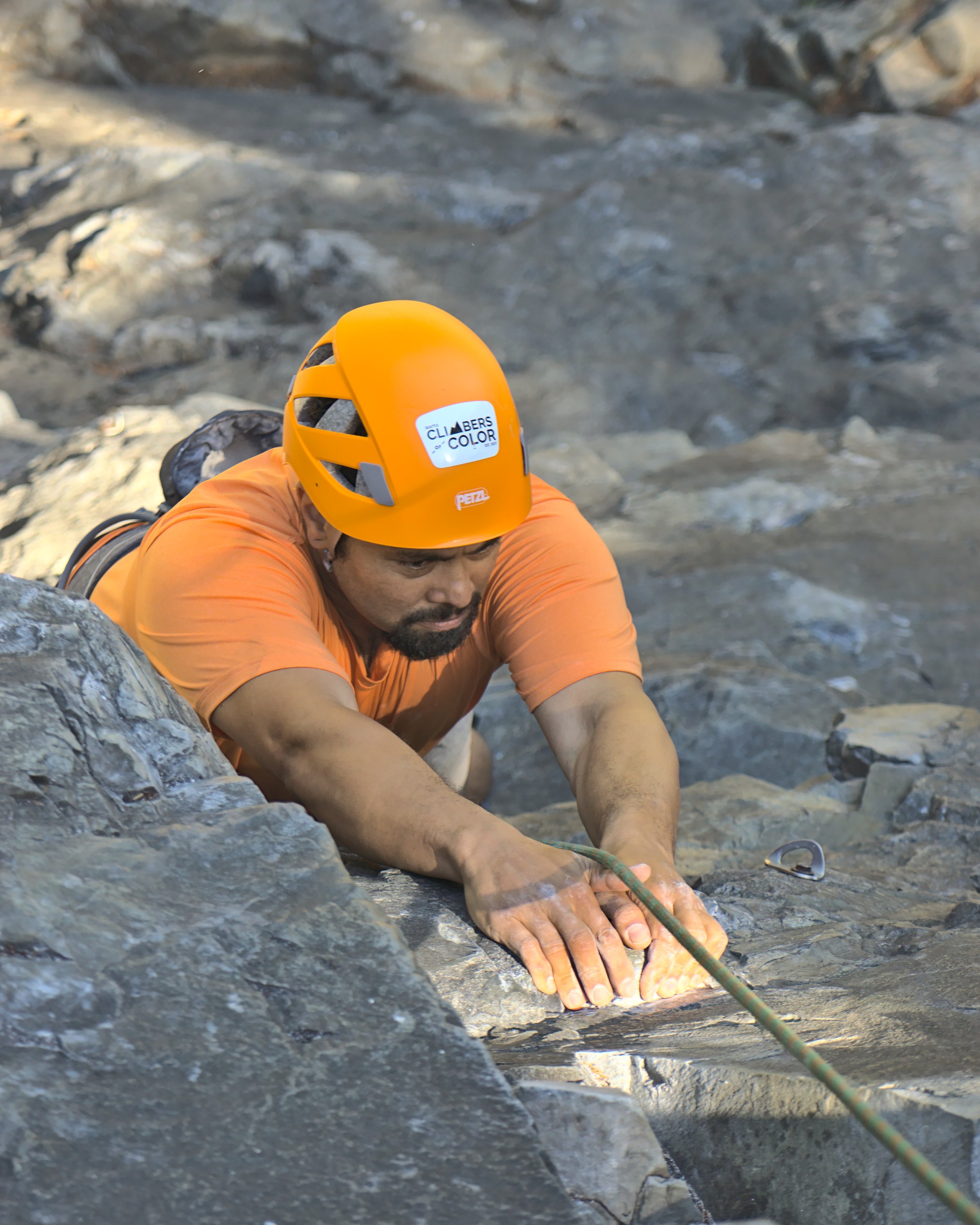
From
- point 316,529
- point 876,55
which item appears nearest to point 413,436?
point 316,529

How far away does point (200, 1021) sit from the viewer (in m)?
1.24

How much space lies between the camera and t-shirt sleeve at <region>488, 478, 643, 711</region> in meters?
2.46

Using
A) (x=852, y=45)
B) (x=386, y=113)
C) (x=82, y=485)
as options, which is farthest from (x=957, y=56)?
(x=82, y=485)

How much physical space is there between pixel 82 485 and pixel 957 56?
26.2 ft

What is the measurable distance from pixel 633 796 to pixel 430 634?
58 cm

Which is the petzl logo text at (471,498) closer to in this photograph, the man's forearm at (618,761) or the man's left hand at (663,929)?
the man's forearm at (618,761)

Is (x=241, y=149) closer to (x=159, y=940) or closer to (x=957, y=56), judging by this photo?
(x=957, y=56)

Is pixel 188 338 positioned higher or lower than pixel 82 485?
lower

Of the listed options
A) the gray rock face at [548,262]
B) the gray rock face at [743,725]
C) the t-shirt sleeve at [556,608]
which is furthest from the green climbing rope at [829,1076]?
the gray rock face at [548,262]

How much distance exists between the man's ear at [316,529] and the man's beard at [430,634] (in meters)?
0.22

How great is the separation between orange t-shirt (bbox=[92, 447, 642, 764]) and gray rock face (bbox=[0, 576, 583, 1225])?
56 centimetres

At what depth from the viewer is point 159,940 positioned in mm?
1321

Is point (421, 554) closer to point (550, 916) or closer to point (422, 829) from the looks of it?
point (422, 829)

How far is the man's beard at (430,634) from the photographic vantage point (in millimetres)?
2422
